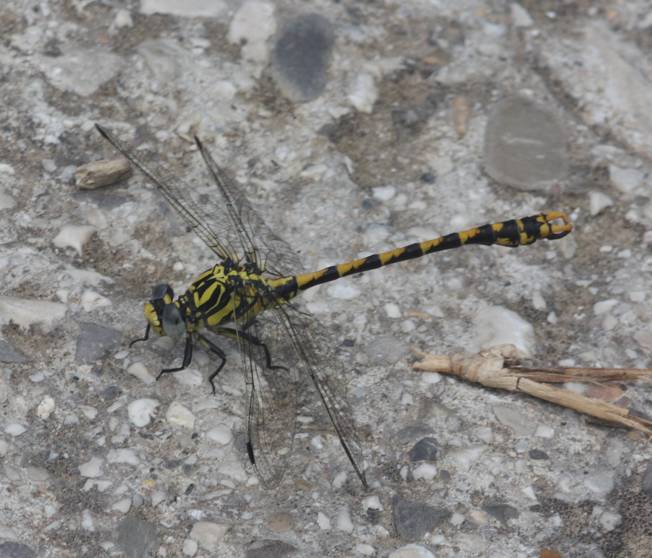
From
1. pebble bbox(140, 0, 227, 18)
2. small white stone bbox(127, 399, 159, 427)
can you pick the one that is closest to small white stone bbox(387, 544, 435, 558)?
small white stone bbox(127, 399, 159, 427)

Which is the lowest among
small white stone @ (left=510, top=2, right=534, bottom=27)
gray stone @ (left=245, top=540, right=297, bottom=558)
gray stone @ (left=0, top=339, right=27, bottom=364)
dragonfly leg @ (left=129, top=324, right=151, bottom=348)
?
gray stone @ (left=245, top=540, right=297, bottom=558)

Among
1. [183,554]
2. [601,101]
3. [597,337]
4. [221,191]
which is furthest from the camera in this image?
[601,101]

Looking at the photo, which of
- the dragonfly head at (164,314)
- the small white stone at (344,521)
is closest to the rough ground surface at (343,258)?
the small white stone at (344,521)

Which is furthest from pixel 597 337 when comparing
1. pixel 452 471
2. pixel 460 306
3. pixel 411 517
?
pixel 411 517

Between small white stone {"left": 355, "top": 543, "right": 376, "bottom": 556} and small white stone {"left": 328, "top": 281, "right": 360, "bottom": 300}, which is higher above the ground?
small white stone {"left": 328, "top": 281, "right": 360, "bottom": 300}

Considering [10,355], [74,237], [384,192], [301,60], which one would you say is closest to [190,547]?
[10,355]

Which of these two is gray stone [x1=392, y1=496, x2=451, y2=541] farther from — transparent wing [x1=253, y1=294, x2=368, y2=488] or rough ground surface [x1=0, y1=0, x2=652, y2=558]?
transparent wing [x1=253, y1=294, x2=368, y2=488]

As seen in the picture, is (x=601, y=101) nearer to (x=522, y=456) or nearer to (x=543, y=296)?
(x=543, y=296)

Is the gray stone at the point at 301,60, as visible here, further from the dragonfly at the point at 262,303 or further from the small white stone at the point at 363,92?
the dragonfly at the point at 262,303
